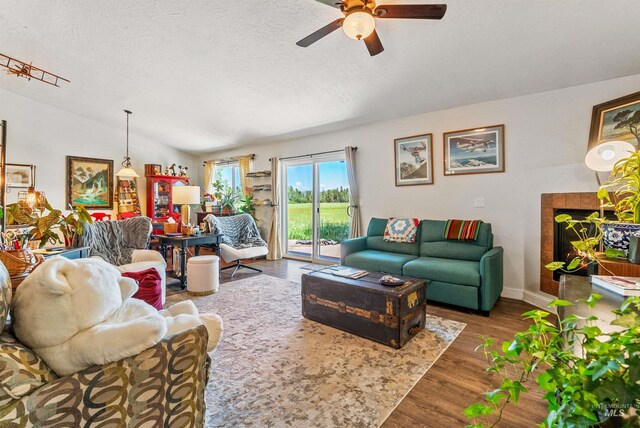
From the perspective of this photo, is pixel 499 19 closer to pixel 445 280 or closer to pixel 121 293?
pixel 445 280

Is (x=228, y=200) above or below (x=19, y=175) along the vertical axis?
below

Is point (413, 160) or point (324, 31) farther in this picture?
point (413, 160)

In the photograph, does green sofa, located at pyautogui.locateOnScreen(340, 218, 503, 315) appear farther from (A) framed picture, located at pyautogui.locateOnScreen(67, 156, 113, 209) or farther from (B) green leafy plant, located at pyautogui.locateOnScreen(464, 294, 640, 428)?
(A) framed picture, located at pyautogui.locateOnScreen(67, 156, 113, 209)

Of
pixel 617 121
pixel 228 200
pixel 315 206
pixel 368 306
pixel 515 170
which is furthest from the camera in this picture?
pixel 228 200

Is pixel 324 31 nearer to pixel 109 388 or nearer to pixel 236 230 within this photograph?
pixel 109 388

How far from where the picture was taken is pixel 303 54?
304cm

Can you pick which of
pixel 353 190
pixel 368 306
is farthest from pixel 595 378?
pixel 353 190

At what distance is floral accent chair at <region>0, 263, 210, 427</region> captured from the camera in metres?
0.78

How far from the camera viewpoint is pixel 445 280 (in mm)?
3064

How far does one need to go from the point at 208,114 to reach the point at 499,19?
164 inches

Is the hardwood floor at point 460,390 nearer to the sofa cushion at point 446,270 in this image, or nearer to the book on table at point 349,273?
the sofa cushion at point 446,270

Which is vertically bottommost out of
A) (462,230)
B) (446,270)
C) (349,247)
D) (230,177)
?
(446,270)

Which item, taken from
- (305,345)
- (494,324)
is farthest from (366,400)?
(494,324)

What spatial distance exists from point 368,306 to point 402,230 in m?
1.80
